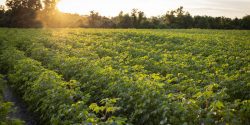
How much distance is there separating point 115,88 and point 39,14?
177 ft

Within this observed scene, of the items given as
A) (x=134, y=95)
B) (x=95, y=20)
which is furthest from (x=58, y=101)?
(x=95, y=20)

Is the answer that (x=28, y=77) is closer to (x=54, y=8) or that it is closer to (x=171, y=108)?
(x=171, y=108)

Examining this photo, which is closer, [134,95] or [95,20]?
[134,95]

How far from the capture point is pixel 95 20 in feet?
209

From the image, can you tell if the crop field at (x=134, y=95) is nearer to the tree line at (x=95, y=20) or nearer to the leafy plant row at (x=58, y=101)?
the leafy plant row at (x=58, y=101)

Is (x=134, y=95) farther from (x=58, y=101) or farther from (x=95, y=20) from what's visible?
(x=95, y=20)

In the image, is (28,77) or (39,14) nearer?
(28,77)

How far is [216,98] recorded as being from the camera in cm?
620

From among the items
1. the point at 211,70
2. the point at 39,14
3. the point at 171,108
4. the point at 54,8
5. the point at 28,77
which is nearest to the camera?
the point at 171,108

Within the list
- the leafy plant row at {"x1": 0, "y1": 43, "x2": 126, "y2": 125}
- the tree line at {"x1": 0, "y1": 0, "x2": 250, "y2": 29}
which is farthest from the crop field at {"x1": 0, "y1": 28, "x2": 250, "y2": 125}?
the tree line at {"x1": 0, "y1": 0, "x2": 250, "y2": 29}

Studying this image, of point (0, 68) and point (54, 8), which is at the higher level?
Result: point (54, 8)

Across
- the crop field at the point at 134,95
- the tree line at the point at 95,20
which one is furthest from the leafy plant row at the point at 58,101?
the tree line at the point at 95,20

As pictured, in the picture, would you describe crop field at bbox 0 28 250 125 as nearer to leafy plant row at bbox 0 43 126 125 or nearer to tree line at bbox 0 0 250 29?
leafy plant row at bbox 0 43 126 125

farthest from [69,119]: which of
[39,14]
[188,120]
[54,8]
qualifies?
[54,8]
